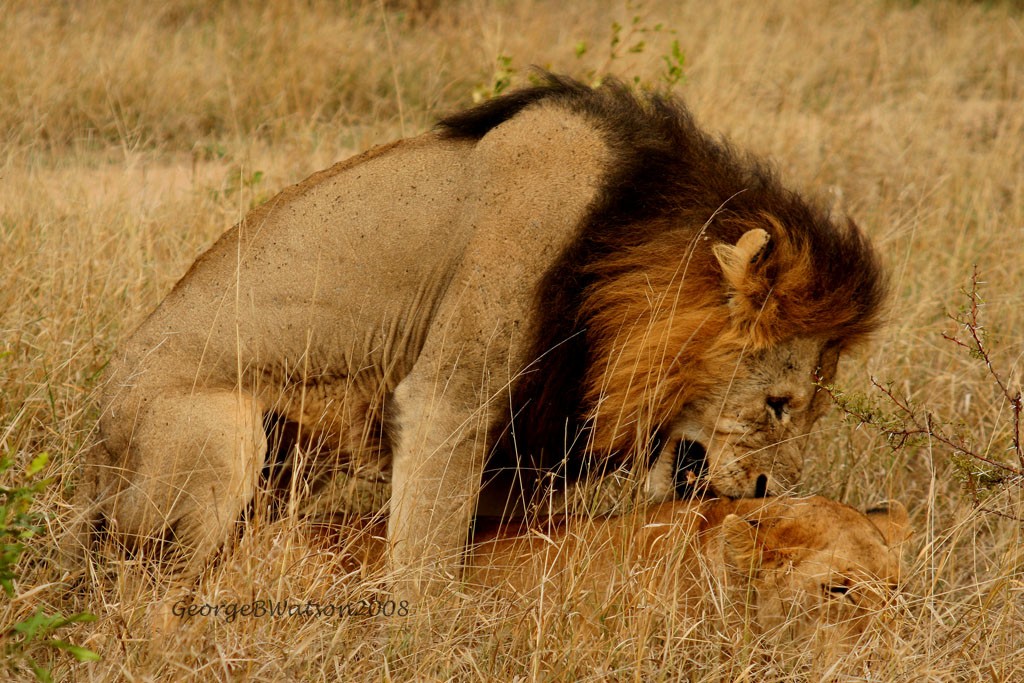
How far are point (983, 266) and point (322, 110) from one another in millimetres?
4089

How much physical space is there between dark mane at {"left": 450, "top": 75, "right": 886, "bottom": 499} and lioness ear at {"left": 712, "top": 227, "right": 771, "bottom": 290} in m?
0.06

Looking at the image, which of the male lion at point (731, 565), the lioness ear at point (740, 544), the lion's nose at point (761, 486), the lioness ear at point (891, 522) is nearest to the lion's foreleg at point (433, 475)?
the male lion at point (731, 565)

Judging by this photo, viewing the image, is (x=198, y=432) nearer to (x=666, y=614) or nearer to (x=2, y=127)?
(x=666, y=614)

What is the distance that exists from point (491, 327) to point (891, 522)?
1425mm

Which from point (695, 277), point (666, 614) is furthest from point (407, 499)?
point (695, 277)

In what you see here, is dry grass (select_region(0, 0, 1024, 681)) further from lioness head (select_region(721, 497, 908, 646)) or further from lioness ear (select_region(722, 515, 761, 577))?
lioness ear (select_region(722, 515, 761, 577))

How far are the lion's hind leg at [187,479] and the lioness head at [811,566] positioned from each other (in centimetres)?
149

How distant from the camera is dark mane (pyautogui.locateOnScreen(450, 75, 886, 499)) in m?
3.82

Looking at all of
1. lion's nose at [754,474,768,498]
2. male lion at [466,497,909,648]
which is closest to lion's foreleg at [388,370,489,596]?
male lion at [466,497,909,648]

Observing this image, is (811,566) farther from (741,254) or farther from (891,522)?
(741,254)

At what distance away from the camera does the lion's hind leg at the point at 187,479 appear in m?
3.61

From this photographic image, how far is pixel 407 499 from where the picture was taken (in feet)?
12.0

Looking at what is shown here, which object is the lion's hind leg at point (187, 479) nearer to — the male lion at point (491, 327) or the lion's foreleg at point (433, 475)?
the male lion at point (491, 327)

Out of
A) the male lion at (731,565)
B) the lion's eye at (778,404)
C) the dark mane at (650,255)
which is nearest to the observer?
the male lion at (731,565)
